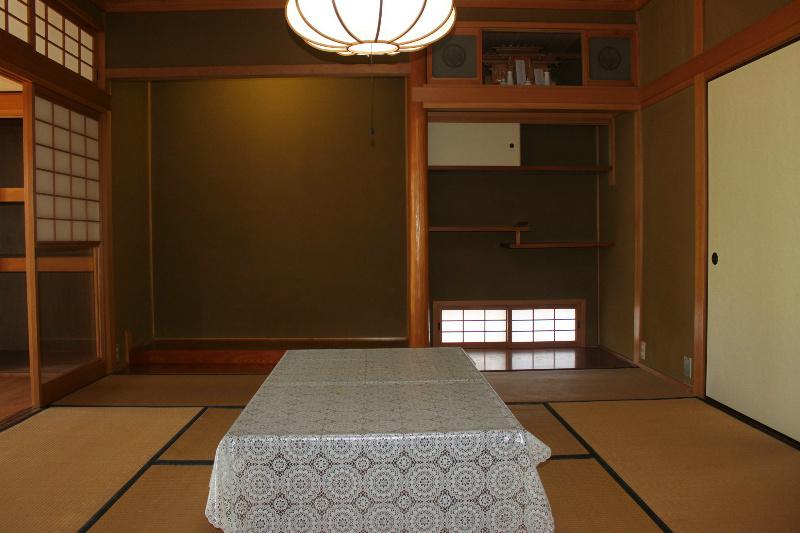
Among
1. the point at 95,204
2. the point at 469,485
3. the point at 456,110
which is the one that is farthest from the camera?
the point at 456,110

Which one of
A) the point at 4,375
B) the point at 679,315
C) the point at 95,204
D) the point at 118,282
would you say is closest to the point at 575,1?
the point at 679,315

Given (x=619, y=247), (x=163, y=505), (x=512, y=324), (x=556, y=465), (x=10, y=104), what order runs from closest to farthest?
(x=163, y=505) → (x=556, y=465) → (x=10, y=104) → (x=619, y=247) → (x=512, y=324)

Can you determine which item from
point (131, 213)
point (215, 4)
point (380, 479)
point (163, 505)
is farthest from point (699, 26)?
point (131, 213)

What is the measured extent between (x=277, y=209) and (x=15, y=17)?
2736 millimetres

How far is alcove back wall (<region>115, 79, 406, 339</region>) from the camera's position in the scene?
19.9 feet

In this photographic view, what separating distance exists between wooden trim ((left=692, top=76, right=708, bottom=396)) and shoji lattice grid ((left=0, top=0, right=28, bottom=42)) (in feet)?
13.9

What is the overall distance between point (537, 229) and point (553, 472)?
344cm

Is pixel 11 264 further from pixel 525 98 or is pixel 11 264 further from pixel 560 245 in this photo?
pixel 560 245

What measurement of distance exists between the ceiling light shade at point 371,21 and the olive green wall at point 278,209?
3.14m

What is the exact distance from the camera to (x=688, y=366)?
4301 millimetres

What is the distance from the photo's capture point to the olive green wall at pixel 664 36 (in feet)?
14.0

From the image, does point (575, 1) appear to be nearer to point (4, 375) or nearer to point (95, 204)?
point (95, 204)

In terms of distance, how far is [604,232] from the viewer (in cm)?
585

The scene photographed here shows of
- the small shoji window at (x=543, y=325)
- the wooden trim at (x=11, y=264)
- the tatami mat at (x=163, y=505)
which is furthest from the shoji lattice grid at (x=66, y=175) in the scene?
the small shoji window at (x=543, y=325)
